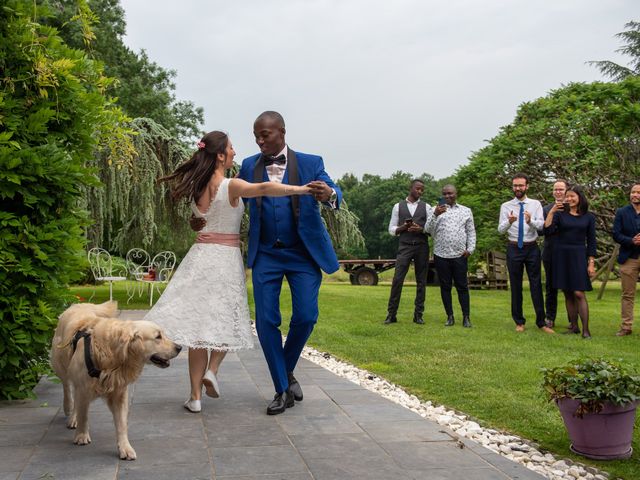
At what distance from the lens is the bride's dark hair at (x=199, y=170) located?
5.02 meters

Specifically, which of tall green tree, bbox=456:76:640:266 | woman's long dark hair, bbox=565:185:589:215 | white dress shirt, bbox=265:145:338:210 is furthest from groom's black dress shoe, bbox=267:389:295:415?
tall green tree, bbox=456:76:640:266

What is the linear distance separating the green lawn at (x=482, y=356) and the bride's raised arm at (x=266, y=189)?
216 cm

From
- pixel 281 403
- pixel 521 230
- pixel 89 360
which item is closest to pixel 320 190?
pixel 281 403

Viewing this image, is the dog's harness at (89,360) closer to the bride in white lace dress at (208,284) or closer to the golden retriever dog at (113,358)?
Result: the golden retriever dog at (113,358)

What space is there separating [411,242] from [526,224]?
1944mm

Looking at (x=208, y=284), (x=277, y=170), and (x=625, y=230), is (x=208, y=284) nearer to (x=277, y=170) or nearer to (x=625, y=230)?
(x=277, y=170)

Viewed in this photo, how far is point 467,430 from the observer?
15.1ft

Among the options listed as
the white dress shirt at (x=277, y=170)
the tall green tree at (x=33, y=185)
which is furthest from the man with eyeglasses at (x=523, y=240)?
the tall green tree at (x=33, y=185)

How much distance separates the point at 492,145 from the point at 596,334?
12.9 meters

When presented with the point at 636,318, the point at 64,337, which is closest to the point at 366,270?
A: the point at 636,318

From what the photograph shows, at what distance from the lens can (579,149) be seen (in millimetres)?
19922

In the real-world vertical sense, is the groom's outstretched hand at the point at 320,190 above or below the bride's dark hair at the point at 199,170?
below

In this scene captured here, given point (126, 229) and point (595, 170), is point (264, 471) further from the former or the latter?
point (595, 170)

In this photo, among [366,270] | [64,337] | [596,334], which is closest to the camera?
[64,337]
